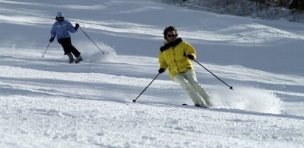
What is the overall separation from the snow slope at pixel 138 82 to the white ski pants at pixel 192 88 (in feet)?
0.68

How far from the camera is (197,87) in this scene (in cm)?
668

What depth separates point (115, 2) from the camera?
26.4 m

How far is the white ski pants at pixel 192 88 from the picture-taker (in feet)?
21.2

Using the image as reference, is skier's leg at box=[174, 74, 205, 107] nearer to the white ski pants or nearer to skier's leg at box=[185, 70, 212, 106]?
the white ski pants

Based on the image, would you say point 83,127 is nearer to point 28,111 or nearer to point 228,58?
point 28,111

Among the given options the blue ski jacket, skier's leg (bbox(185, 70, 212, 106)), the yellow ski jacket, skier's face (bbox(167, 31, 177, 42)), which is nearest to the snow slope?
skier's leg (bbox(185, 70, 212, 106))

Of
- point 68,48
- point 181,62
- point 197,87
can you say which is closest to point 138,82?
point 181,62

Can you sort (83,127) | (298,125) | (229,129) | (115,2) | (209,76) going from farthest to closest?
1. (115,2)
2. (209,76)
3. (298,125)
4. (229,129)
5. (83,127)

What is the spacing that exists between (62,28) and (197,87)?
6267 mm

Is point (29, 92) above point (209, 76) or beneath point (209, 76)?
above

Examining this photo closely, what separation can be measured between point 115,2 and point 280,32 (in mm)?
10370

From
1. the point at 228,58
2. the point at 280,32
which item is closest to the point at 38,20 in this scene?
the point at 228,58

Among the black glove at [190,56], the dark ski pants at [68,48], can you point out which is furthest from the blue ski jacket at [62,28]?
the black glove at [190,56]

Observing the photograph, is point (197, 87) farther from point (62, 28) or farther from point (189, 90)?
point (62, 28)
